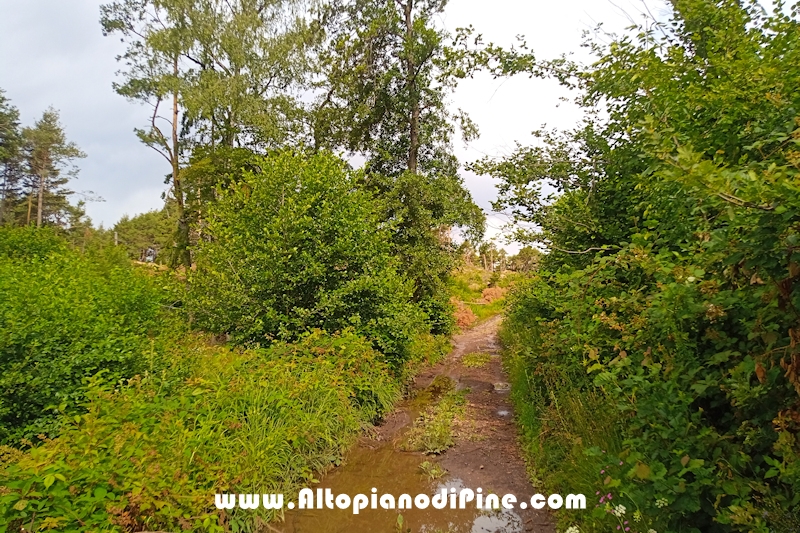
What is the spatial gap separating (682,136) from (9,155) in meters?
46.0

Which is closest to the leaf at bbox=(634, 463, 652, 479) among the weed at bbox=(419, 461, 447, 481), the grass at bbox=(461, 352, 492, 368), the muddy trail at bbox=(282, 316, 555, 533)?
the muddy trail at bbox=(282, 316, 555, 533)

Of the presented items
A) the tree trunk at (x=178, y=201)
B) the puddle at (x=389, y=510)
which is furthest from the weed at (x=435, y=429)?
the tree trunk at (x=178, y=201)

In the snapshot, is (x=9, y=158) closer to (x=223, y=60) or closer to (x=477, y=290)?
(x=223, y=60)

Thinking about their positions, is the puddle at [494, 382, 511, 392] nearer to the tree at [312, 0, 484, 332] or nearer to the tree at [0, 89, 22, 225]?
the tree at [312, 0, 484, 332]

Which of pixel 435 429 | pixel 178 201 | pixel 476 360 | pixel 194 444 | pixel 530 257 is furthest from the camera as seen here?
pixel 178 201

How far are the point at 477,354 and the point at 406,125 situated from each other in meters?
7.92

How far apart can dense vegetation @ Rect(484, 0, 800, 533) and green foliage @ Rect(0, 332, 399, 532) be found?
2979mm

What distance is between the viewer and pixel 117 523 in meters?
3.14

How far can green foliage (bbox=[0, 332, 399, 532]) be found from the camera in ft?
9.97

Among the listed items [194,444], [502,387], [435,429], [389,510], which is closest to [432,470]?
[389,510]

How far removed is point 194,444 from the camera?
4.10 meters

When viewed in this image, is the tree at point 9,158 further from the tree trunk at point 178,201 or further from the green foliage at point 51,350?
the green foliage at point 51,350

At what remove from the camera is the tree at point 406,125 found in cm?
1293

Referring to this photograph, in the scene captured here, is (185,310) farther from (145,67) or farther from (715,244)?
(145,67)
